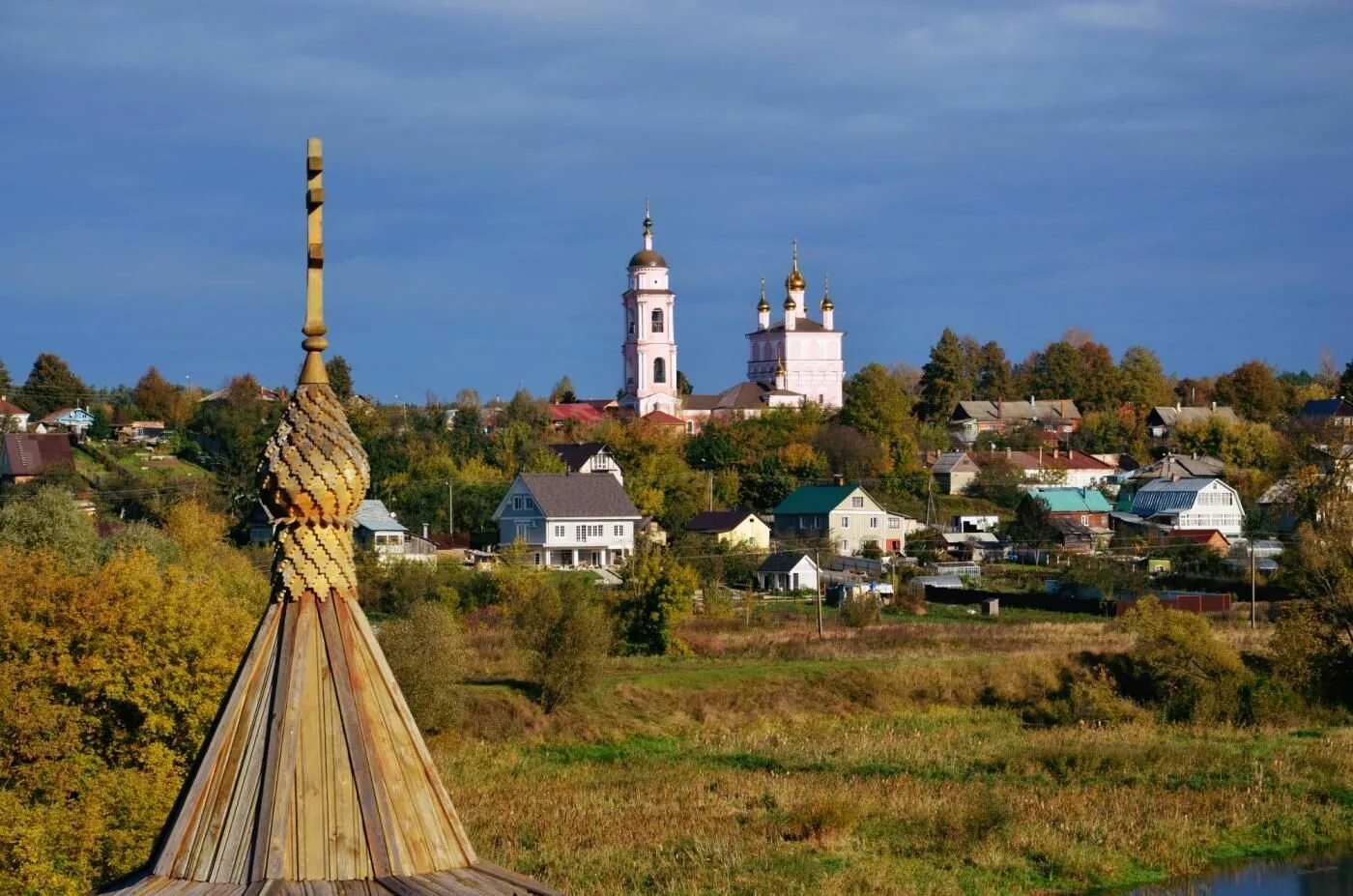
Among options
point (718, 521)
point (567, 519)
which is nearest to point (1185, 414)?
point (718, 521)

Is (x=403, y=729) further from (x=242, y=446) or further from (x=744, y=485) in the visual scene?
(x=744, y=485)

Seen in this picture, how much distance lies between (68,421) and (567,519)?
27634 millimetres

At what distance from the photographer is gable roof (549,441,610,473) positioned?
6512cm

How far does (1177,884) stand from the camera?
70.8 feet

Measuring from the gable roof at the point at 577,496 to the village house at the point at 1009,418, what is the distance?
38666mm

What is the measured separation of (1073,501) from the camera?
6600 centimetres

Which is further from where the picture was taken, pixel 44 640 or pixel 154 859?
pixel 44 640

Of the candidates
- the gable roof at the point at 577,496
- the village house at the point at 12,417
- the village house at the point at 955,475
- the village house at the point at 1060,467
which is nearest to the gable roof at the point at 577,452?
the gable roof at the point at 577,496

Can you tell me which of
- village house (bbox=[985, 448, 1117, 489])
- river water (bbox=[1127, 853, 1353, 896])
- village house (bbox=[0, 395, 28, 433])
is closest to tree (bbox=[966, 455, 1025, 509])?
village house (bbox=[985, 448, 1117, 489])

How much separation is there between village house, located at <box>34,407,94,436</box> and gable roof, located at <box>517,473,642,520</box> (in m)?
24.1

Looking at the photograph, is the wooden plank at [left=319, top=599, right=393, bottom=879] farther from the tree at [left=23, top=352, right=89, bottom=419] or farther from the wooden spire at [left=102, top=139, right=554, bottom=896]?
the tree at [left=23, top=352, right=89, bottom=419]

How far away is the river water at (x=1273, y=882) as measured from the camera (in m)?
21.4

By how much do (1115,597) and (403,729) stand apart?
40781mm

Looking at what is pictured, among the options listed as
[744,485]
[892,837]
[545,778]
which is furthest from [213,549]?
[744,485]
